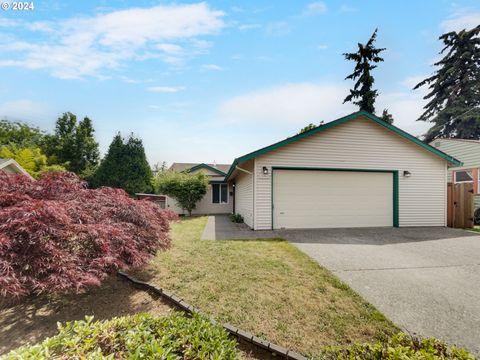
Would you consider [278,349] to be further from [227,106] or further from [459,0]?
[227,106]

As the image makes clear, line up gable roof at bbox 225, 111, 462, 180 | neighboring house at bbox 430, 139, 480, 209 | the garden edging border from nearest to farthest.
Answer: the garden edging border, gable roof at bbox 225, 111, 462, 180, neighboring house at bbox 430, 139, 480, 209

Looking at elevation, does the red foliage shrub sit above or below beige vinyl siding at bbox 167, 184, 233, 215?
above

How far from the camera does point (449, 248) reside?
6430mm

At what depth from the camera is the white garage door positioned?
9164 millimetres

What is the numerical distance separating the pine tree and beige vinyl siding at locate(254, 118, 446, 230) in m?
14.6

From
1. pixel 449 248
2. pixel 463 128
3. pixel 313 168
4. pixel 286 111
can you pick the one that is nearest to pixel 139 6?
pixel 313 168

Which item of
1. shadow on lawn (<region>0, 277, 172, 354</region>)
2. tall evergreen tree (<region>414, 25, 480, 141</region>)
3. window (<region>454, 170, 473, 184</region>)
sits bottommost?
shadow on lawn (<region>0, 277, 172, 354</region>)

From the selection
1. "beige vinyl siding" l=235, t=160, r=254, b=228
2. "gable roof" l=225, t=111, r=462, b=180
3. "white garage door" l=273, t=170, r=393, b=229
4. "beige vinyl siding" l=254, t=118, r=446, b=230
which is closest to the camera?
"gable roof" l=225, t=111, r=462, b=180

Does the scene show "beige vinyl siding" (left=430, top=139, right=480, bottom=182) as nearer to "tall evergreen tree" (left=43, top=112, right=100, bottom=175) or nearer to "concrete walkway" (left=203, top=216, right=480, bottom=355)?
"concrete walkway" (left=203, top=216, right=480, bottom=355)

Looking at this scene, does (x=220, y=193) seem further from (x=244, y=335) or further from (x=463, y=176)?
(x=463, y=176)

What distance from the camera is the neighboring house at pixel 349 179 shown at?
29.6 ft

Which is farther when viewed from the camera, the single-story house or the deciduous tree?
the deciduous tree

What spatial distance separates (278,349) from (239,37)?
824 centimetres

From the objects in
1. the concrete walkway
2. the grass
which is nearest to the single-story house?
the concrete walkway
